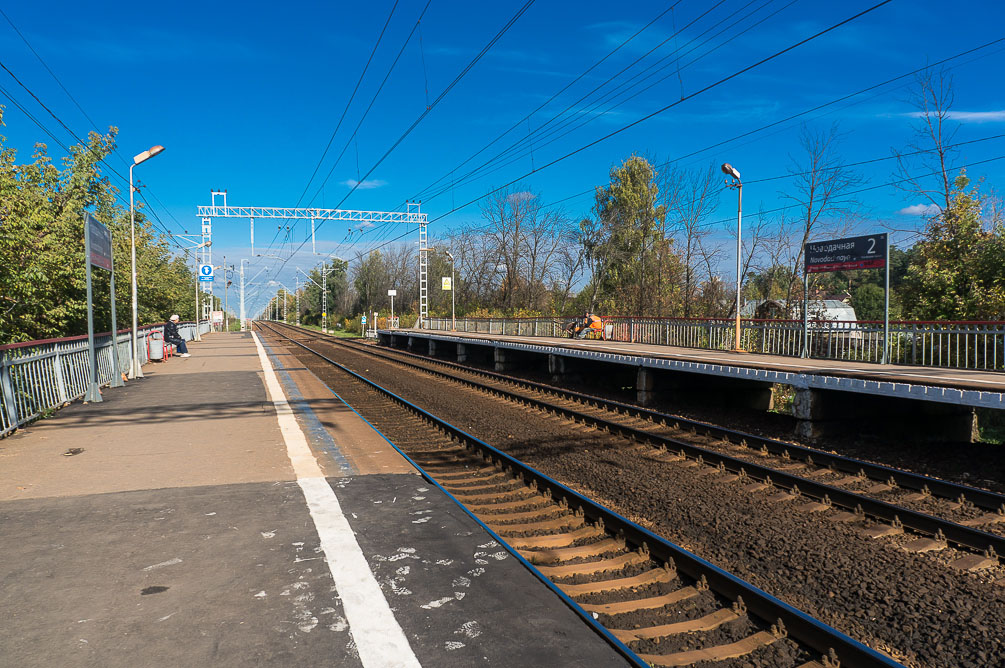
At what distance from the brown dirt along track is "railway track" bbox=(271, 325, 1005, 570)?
421 millimetres

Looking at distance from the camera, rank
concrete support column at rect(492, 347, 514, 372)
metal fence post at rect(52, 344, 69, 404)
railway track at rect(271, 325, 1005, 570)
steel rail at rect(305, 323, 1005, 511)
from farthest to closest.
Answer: concrete support column at rect(492, 347, 514, 372)
metal fence post at rect(52, 344, 69, 404)
steel rail at rect(305, 323, 1005, 511)
railway track at rect(271, 325, 1005, 570)

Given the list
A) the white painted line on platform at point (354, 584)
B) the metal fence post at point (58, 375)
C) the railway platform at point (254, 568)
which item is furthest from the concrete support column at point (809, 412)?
the metal fence post at point (58, 375)

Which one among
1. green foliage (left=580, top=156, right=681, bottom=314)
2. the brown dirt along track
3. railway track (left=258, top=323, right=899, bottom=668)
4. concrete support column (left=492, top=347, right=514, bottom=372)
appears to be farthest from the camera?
green foliage (left=580, top=156, right=681, bottom=314)

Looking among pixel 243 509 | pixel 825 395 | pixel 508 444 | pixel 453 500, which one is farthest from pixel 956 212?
pixel 243 509

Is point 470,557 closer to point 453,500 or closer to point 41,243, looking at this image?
point 453,500

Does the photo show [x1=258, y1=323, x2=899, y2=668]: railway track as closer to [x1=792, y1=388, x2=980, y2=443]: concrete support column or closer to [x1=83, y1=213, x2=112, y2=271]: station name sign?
[x1=792, y1=388, x2=980, y2=443]: concrete support column

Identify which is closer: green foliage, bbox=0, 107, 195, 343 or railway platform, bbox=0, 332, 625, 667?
railway platform, bbox=0, 332, 625, 667

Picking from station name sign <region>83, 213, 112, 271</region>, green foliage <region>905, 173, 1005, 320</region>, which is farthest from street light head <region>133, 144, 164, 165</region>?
green foliage <region>905, 173, 1005, 320</region>

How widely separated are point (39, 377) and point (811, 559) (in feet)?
39.1

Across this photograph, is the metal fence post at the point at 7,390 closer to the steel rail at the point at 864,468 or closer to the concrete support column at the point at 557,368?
the steel rail at the point at 864,468

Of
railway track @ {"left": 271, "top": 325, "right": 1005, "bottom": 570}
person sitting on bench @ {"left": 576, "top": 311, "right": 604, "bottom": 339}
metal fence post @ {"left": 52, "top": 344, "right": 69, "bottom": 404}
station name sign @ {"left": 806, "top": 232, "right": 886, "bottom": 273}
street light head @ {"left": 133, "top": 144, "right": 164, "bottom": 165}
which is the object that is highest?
street light head @ {"left": 133, "top": 144, "right": 164, "bottom": 165}

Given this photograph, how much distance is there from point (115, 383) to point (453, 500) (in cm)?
1343

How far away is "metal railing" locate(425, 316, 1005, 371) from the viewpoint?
44.0 feet

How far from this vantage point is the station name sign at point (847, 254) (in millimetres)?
13688
